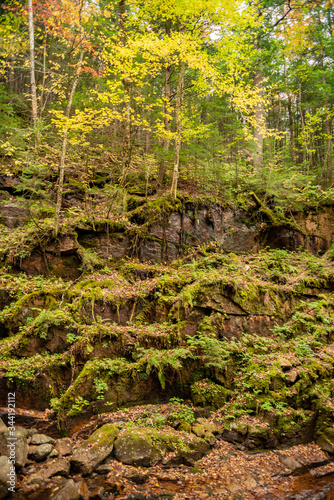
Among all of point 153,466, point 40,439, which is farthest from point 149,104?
point 153,466

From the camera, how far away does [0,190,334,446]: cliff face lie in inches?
267

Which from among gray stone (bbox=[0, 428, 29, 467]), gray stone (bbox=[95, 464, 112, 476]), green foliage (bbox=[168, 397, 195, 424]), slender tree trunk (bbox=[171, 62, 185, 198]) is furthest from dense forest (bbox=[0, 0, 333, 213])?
gray stone (bbox=[95, 464, 112, 476])

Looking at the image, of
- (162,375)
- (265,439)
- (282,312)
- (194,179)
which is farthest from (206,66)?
(265,439)

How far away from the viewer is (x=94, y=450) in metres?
5.31

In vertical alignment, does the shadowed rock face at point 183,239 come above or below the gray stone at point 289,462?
above

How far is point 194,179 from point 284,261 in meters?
5.61

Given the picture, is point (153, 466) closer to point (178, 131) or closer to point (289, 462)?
point (289, 462)

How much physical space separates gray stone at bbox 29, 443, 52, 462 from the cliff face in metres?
0.93

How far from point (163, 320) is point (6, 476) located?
5.13 m

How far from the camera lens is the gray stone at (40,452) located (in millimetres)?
5074

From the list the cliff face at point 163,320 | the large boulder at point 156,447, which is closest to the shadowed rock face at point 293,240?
the cliff face at point 163,320

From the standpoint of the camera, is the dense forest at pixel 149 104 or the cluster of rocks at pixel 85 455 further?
the dense forest at pixel 149 104

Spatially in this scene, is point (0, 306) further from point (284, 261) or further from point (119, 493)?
point (284, 261)

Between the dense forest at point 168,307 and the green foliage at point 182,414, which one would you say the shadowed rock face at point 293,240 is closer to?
the dense forest at point 168,307
